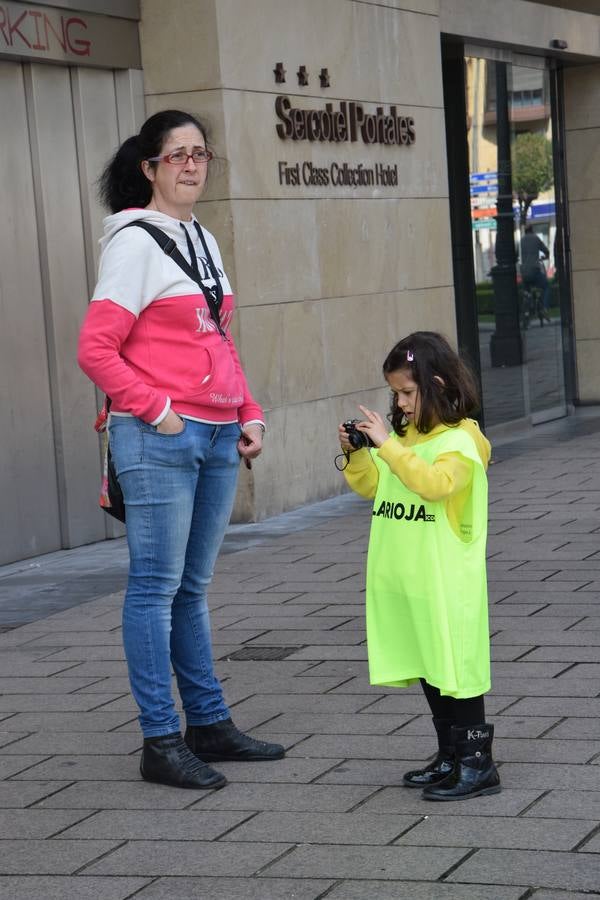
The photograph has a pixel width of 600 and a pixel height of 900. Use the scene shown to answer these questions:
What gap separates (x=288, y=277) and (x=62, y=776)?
221 inches

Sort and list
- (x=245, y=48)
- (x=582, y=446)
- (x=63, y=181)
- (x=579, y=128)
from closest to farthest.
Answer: (x=63, y=181) < (x=245, y=48) < (x=582, y=446) < (x=579, y=128)

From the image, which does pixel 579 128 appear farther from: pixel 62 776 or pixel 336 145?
pixel 62 776

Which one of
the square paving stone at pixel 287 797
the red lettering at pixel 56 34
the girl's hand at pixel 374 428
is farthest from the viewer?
the red lettering at pixel 56 34

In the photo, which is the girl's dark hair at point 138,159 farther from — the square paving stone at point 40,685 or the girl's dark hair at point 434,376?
the square paving stone at point 40,685

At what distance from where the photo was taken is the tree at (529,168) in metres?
14.1

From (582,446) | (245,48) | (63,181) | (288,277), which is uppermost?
(245,48)

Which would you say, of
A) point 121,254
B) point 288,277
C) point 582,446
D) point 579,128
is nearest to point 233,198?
point 288,277

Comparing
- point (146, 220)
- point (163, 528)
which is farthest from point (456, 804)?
point (146, 220)

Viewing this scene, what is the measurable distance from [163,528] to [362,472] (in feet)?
1.96

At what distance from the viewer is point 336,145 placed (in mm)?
10656

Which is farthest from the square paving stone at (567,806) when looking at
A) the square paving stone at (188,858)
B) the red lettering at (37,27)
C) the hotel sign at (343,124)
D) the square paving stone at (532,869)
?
→ the hotel sign at (343,124)

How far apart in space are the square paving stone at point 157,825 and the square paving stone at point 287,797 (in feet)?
0.25

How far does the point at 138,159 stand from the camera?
470cm

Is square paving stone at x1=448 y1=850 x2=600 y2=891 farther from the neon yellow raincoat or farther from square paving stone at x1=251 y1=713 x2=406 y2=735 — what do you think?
square paving stone at x1=251 y1=713 x2=406 y2=735
